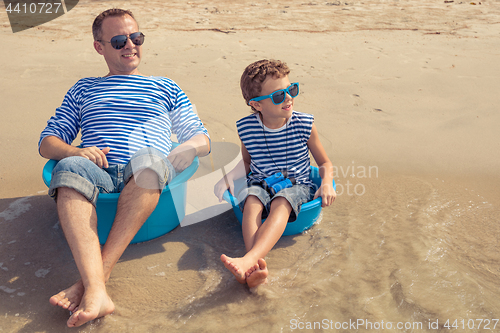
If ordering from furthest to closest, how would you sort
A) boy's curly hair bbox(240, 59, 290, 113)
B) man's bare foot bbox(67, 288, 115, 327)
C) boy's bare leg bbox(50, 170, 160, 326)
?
boy's curly hair bbox(240, 59, 290, 113) < boy's bare leg bbox(50, 170, 160, 326) < man's bare foot bbox(67, 288, 115, 327)

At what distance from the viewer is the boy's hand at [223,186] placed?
253 cm

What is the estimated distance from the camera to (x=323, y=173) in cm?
255

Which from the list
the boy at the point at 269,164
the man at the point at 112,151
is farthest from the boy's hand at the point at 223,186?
the man at the point at 112,151

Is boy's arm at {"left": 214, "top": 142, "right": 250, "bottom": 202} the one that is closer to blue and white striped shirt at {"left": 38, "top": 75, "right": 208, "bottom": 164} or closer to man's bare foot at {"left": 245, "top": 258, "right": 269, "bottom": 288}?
blue and white striped shirt at {"left": 38, "top": 75, "right": 208, "bottom": 164}

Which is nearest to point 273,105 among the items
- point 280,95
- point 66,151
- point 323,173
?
point 280,95

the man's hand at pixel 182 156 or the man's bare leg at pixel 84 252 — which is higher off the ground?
the man's hand at pixel 182 156

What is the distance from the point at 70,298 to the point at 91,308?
165 millimetres

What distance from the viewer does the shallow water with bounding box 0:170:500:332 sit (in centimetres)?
191

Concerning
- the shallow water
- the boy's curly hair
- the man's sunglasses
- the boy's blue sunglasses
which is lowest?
the shallow water

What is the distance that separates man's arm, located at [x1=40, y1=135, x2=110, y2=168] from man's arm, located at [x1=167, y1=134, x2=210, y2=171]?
364 millimetres

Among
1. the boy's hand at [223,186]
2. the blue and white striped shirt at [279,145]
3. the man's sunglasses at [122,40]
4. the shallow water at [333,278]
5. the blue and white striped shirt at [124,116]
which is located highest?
the man's sunglasses at [122,40]

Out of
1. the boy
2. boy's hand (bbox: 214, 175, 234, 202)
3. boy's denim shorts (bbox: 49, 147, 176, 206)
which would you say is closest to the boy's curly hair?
the boy

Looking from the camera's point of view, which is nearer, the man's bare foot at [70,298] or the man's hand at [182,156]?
the man's bare foot at [70,298]

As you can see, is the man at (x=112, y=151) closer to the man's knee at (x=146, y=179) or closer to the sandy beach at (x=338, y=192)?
the man's knee at (x=146, y=179)
